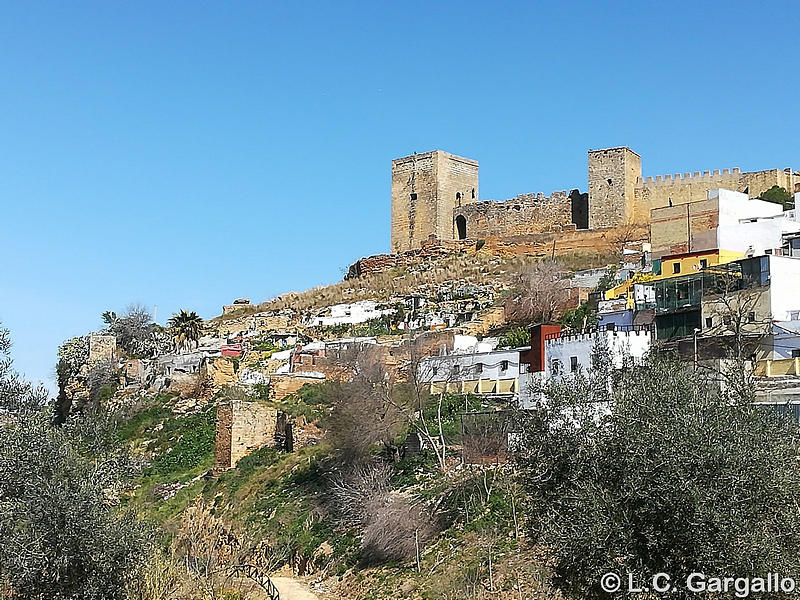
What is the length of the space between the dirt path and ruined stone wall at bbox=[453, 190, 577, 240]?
1296 inches

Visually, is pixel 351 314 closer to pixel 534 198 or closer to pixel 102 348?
pixel 102 348

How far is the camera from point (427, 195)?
2095 inches

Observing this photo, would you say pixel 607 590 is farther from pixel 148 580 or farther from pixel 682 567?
pixel 148 580

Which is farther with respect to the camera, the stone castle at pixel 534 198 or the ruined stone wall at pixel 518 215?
the ruined stone wall at pixel 518 215

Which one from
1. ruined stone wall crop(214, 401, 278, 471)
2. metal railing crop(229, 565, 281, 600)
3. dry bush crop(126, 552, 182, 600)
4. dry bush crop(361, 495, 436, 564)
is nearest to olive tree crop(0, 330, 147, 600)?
dry bush crop(126, 552, 182, 600)

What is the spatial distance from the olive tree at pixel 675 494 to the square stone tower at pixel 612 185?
36.6 m

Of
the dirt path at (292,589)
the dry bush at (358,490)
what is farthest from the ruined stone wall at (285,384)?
the dirt path at (292,589)

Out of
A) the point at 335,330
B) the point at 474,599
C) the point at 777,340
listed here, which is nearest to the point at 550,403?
the point at 474,599

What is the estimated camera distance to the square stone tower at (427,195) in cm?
5291

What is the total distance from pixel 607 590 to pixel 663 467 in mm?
1457

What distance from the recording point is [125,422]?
31.0m

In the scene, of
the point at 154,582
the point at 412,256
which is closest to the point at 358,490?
the point at 154,582

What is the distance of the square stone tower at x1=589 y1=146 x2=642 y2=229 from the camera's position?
1870 inches

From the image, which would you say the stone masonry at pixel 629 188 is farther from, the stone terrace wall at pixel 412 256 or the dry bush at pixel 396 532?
the dry bush at pixel 396 532
